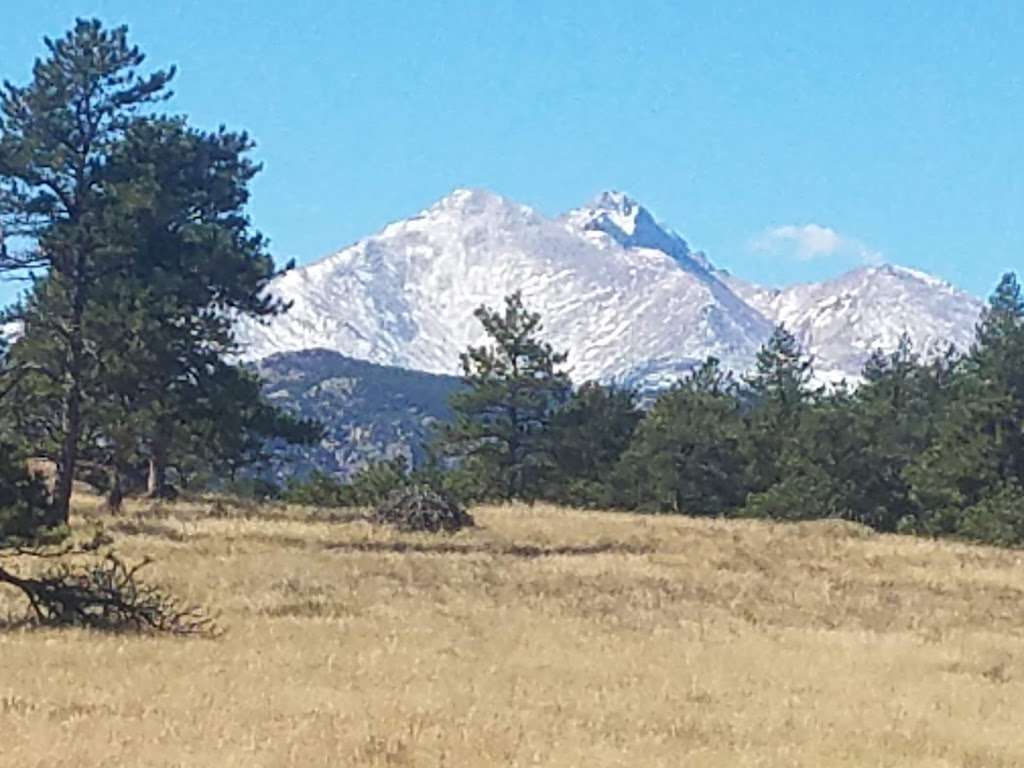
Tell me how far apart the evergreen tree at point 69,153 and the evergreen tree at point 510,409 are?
27.8m

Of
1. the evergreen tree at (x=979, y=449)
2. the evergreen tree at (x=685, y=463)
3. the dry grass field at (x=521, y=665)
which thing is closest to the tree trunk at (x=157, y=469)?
the dry grass field at (x=521, y=665)

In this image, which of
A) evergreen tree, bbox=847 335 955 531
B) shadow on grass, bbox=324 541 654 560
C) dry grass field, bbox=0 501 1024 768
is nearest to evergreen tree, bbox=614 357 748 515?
evergreen tree, bbox=847 335 955 531

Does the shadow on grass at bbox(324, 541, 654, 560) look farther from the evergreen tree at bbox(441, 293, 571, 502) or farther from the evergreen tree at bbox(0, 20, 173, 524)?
the evergreen tree at bbox(441, 293, 571, 502)

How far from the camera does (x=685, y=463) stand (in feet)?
191

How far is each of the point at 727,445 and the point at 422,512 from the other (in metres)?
27.6

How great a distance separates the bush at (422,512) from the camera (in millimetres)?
33219

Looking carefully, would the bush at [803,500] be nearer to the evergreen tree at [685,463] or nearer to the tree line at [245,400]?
the tree line at [245,400]

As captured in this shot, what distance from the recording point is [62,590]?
1770cm

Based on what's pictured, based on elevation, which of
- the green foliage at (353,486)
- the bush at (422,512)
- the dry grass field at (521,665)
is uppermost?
the green foliage at (353,486)

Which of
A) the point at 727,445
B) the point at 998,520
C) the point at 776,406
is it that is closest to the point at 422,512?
the point at 998,520

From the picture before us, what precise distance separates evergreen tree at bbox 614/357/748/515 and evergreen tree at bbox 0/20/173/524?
90.1 ft

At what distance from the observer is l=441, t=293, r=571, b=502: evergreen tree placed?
198 ft

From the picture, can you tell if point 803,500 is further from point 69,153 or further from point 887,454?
point 69,153

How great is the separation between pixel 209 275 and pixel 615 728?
26.0 metres
